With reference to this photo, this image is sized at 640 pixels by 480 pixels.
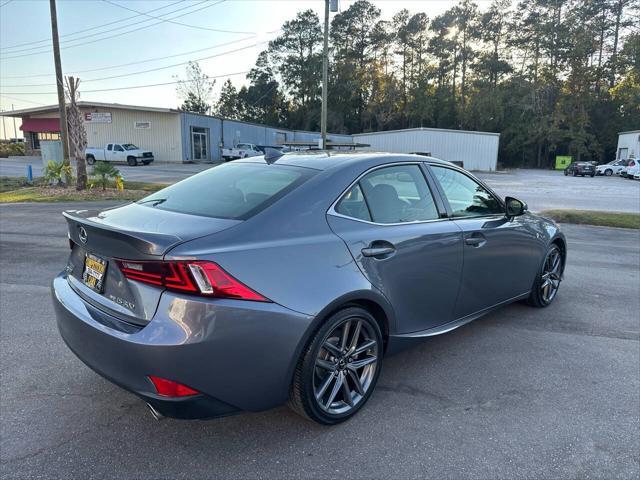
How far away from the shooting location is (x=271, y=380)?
7.67ft

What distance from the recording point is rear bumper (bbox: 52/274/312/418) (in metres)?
2.12

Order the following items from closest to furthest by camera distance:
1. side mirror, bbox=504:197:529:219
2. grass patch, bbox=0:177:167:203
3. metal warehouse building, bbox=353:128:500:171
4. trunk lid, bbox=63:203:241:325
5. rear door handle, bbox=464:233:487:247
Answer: trunk lid, bbox=63:203:241:325, rear door handle, bbox=464:233:487:247, side mirror, bbox=504:197:529:219, grass patch, bbox=0:177:167:203, metal warehouse building, bbox=353:128:500:171

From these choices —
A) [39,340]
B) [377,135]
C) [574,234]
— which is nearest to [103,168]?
[39,340]

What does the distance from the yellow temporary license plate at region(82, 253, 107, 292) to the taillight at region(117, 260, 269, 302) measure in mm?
441

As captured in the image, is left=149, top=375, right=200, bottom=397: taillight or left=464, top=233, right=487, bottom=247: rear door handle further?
left=464, top=233, right=487, bottom=247: rear door handle

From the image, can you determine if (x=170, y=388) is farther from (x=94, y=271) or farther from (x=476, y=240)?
(x=476, y=240)

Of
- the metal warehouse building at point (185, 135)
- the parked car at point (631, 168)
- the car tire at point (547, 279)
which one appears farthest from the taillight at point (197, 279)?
the parked car at point (631, 168)

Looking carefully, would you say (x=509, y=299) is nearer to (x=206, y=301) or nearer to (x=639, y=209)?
(x=206, y=301)

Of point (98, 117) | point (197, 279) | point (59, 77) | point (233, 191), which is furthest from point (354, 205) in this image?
point (98, 117)

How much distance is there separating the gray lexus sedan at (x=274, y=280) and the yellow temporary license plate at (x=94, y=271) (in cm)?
2

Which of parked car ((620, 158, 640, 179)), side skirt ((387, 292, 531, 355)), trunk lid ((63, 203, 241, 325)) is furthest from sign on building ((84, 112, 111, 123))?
parked car ((620, 158, 640, 179))

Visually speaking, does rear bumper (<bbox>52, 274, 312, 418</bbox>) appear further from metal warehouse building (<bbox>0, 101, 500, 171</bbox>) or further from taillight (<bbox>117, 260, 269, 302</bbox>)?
metal warehouse building (<bbox>0, 101, 500, 171</bbox>)

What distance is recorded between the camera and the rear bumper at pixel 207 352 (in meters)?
2.12

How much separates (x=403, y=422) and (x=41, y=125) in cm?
5154
